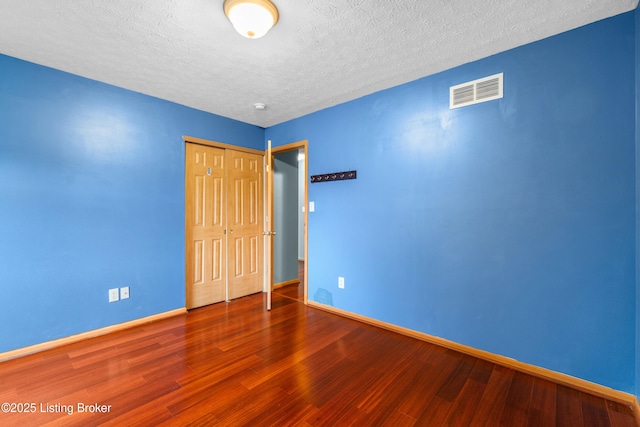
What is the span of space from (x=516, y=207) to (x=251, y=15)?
2.41 meters

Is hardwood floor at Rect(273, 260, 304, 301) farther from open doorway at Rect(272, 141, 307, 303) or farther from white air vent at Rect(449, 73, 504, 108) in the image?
white air vent at Rect(449, 73, 504, 108)

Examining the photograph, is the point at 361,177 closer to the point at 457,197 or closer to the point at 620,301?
the point at 457,197

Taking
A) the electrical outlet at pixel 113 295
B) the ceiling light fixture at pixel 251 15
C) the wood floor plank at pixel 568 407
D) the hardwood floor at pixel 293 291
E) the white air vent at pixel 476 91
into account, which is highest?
the ceiling light fixture at pixel 251 15

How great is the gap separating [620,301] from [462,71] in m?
2.12

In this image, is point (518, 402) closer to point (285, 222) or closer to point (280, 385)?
point (280, 385)

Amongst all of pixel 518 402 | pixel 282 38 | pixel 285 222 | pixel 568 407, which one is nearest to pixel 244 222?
pixel 285 222

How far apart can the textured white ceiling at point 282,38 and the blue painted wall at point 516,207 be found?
30 cm

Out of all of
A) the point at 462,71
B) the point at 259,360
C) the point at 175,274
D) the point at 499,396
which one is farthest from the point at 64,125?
the point at 499,396

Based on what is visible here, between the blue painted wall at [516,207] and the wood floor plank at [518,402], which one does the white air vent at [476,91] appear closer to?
the blue painted wall at [516,207]

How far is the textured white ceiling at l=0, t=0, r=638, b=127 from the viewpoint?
1.70 meters

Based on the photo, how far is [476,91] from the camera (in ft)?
7.59

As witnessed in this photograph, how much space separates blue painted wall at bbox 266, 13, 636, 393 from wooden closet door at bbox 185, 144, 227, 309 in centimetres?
190

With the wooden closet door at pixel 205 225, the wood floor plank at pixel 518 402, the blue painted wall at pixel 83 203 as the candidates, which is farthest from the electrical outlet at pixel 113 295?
the wood floor plank at pixel 518 402

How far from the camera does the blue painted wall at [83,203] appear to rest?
228 cm
